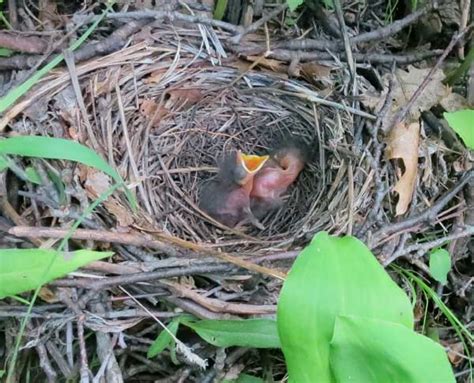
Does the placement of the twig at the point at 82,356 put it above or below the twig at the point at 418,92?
below

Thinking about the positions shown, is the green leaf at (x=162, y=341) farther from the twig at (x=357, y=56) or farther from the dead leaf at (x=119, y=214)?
the twig at (x=357, y=56)

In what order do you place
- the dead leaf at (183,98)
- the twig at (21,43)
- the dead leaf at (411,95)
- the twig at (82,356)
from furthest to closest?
the dead leaf at (183,98)
the dead leaf at (411,95)
the twig at (21,43)
the twig at (82,356)

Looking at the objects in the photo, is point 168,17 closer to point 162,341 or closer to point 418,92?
point 418,92

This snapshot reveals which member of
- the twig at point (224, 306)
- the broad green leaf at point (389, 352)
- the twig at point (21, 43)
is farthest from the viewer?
the twig at point (21, 43)

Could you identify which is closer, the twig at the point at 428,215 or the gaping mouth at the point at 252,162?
the twig at the point at 428,215

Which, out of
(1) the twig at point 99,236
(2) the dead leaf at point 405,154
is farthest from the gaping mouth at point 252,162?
(1) the twig at point 99,236

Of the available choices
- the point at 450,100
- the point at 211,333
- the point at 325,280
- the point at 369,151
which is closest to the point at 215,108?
the point at 369,151
